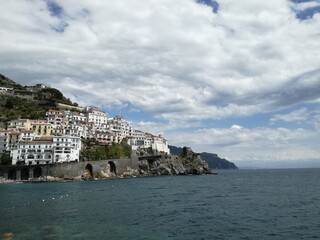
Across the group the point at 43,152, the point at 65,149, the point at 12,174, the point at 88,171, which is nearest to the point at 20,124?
the point at 43,152

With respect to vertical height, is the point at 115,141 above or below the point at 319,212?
above

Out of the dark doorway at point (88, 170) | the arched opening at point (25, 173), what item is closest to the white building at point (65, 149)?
the dark doorway at point (88, 170)

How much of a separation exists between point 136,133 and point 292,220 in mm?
150698

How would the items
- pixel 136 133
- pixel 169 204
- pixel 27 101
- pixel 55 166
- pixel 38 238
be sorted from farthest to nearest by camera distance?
1. pixel 136 133
2. pixel 27 101
3. pixel 55 166
4. pixel 169 204
5. pixel 38 238

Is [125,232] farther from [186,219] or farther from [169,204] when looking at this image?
[169,204]

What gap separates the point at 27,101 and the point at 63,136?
2330 inches

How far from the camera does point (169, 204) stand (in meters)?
48.8

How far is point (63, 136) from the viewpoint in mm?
A: 121312

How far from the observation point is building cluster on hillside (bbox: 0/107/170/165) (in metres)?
119

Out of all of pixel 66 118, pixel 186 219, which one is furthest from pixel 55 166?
pixel 186 219

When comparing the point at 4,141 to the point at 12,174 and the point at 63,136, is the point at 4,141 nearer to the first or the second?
the point at 12,174

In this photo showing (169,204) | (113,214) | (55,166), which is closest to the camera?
(113,214)

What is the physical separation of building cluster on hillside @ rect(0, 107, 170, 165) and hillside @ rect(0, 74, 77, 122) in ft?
35.1

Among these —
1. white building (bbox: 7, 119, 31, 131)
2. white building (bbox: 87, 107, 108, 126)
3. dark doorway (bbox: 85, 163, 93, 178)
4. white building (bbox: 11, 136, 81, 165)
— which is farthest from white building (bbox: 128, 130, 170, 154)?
white building (bbox: 7, 119, 31, 131)
